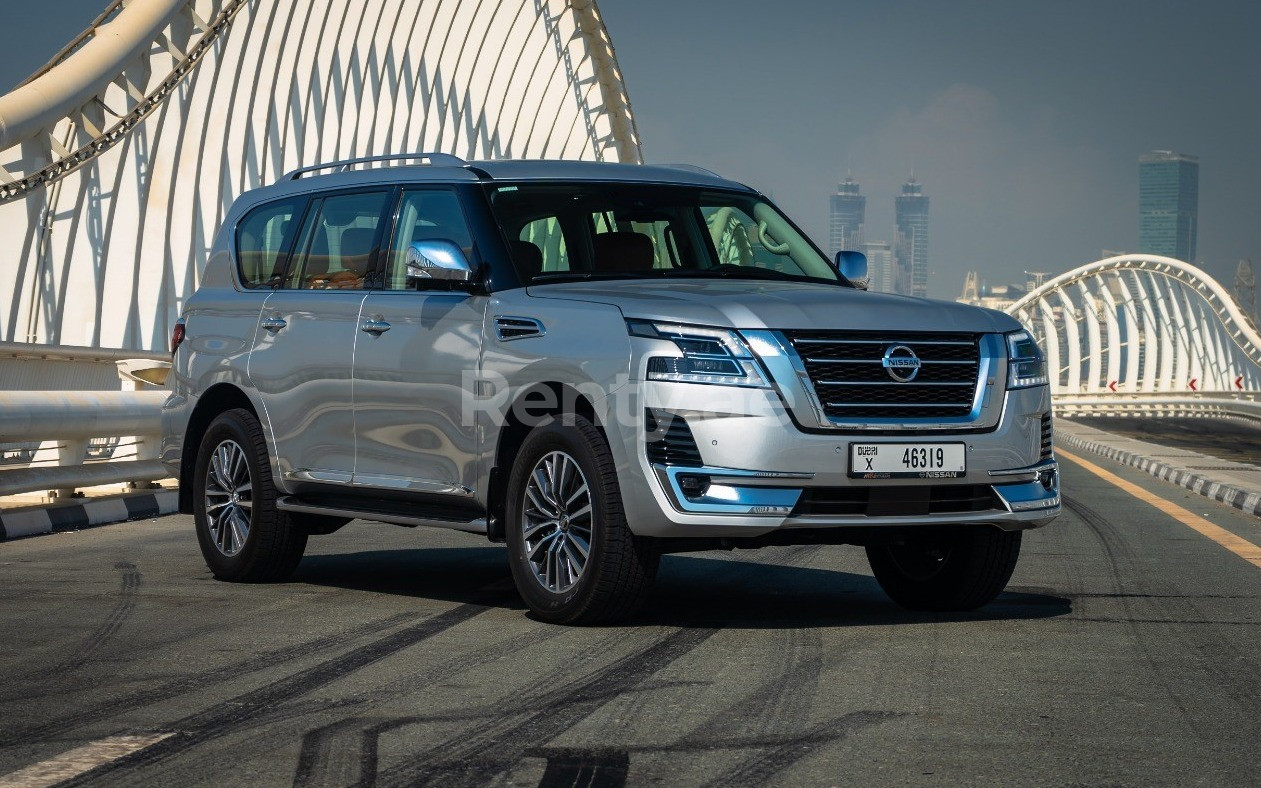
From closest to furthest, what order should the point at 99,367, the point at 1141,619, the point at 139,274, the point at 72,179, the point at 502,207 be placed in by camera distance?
the point at 1141,619 < the point at 502,207 < the point at 99,367 < the point at 72,179 < the point at 139,274

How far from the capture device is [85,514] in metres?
12.8

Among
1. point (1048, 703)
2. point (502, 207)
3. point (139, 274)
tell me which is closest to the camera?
point (1048, 703)

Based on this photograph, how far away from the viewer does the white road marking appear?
439 centimetres

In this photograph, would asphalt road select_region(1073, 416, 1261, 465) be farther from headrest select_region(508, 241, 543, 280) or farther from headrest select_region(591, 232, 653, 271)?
headrest select_region(508, 241, 543, 280)

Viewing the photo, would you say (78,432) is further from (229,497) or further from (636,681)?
(636,681)

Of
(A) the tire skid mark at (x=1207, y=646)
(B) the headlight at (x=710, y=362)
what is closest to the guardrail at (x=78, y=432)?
(B) the headlight at (x=710, y=362)

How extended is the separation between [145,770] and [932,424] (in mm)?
3584

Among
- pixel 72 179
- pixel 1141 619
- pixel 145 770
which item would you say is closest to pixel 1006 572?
pixel 1141 619

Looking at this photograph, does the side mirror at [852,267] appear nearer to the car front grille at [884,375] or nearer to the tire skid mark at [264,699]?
the car front grille at [884,375]

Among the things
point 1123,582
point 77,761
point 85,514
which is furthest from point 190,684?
point 85,514

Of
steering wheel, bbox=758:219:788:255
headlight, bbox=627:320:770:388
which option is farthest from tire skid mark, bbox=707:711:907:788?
steering wheel, bbox=758:219:788:255

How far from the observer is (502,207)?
Answer: 8.20 m

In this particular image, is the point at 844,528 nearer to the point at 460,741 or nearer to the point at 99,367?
the point at 460,741

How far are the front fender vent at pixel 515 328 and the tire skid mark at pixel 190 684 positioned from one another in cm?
123
